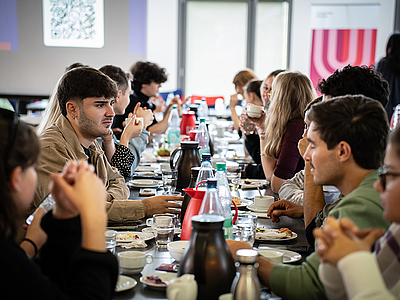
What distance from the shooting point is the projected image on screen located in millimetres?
7648

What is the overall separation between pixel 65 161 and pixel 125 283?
825 millimetres

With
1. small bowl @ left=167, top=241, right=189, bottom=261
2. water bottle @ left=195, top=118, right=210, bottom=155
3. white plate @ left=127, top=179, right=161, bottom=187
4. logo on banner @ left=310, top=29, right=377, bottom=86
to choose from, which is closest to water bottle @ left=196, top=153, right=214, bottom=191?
small bowl @ left=167, top=241, right=189, bottom=261

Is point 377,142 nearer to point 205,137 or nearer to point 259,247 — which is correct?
point 259,247

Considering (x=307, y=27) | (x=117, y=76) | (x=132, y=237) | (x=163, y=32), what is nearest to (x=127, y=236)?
(x=132, y=237)

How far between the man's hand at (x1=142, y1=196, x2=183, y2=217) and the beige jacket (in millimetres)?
35

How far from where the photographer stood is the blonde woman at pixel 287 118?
8.39 ft

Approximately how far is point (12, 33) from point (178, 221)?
274 inches

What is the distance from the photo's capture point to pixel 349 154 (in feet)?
4.14

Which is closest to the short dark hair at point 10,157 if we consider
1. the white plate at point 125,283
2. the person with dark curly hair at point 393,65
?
the white plate at point 125,283

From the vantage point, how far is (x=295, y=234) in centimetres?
161

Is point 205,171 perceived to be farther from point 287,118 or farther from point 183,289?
point 287,118

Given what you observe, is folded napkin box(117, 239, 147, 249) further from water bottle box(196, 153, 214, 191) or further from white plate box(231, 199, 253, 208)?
white plate box(231, 199, 253, 208)

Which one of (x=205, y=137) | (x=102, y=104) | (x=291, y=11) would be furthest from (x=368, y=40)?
(x=102, y=104)

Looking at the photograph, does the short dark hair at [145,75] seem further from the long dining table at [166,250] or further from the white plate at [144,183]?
the long dining table at [166,250]
